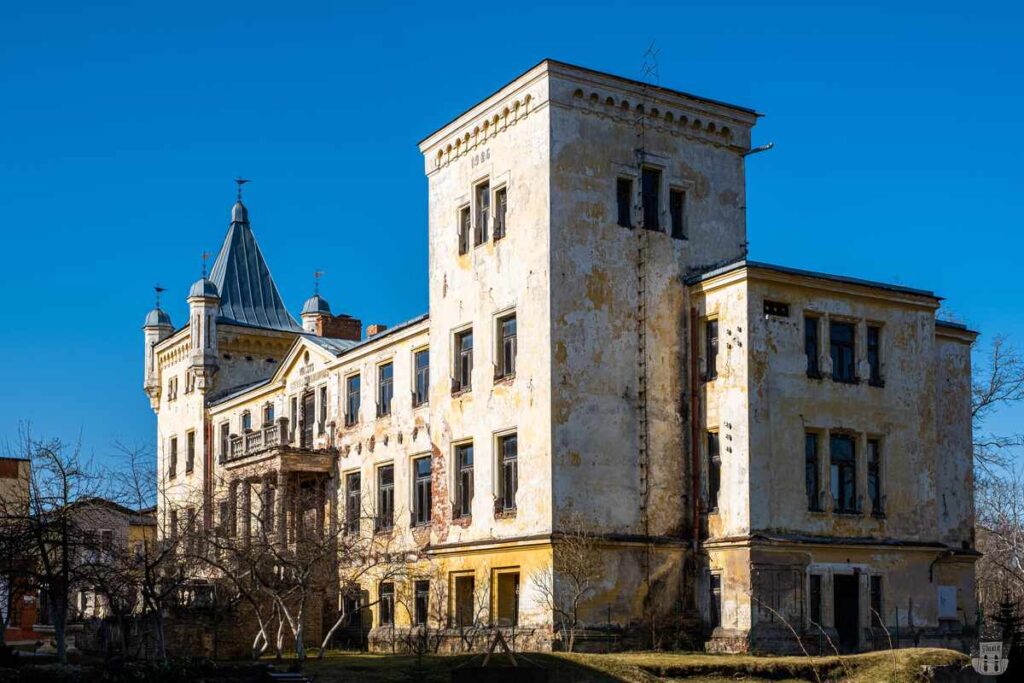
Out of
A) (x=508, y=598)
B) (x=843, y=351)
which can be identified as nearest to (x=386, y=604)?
(x=508, y=598)

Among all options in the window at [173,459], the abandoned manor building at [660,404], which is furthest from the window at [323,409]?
the window at [173,459]

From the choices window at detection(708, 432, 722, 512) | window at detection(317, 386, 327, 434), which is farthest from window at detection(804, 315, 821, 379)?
window at detection(317, 386, 327, 434)

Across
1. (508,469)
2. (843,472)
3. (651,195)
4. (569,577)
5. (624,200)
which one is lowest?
(569,577)

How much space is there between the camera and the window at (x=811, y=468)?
3328cm

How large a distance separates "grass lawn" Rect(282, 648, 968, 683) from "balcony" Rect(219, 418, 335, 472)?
50.5 feet

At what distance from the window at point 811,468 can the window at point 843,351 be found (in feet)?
5.63

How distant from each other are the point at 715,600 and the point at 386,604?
11298 millimetres

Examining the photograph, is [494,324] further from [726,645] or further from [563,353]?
[726,645]

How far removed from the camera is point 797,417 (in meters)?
33.2

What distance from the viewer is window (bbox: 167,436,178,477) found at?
189 ft

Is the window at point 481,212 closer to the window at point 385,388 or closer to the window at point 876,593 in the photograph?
the window at point 385,388

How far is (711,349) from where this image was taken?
3441 centimetres

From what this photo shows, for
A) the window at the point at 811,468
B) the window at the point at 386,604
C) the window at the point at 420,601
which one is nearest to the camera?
the window at the point at 811,468

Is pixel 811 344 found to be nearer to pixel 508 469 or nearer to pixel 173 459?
pixel 508 469
